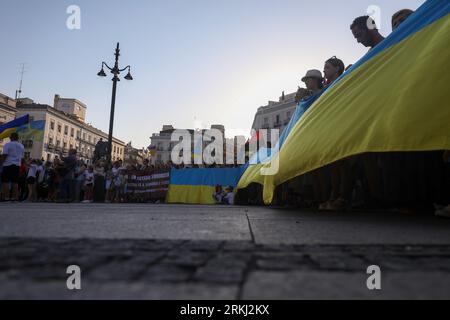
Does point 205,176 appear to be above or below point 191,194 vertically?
above

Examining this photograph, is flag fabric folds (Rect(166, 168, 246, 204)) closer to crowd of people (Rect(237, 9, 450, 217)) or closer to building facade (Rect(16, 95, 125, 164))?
crowd of people (Rect(237, 9, 450, 217))

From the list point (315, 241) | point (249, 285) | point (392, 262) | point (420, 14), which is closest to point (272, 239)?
point (315, 241)

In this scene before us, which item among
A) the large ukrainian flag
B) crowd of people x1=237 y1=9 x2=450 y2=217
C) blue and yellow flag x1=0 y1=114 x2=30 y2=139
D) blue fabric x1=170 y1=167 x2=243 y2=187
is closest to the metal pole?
blue fabric x1=170 y1=167 x2=243 y2=187

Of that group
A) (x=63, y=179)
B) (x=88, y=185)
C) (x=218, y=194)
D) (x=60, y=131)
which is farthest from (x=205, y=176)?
(x=60, y=131)

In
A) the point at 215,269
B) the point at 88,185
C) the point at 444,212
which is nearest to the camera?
the point at 215,269

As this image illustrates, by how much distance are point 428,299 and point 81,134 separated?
268 feet

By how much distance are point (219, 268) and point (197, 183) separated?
40.0 ft

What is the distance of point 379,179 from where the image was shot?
3.48 metres

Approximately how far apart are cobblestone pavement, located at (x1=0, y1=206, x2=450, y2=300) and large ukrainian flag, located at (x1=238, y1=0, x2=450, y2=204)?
1.12 m

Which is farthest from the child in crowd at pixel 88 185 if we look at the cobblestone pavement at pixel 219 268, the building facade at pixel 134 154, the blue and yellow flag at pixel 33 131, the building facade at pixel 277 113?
the building facade at pixel 134 154

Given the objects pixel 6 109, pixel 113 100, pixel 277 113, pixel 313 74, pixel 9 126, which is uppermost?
pixel 277 113

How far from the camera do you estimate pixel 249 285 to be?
24.2 inches

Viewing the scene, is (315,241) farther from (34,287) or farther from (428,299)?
(34,287)

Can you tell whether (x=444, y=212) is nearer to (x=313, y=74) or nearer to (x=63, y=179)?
(x=313, y=74)
